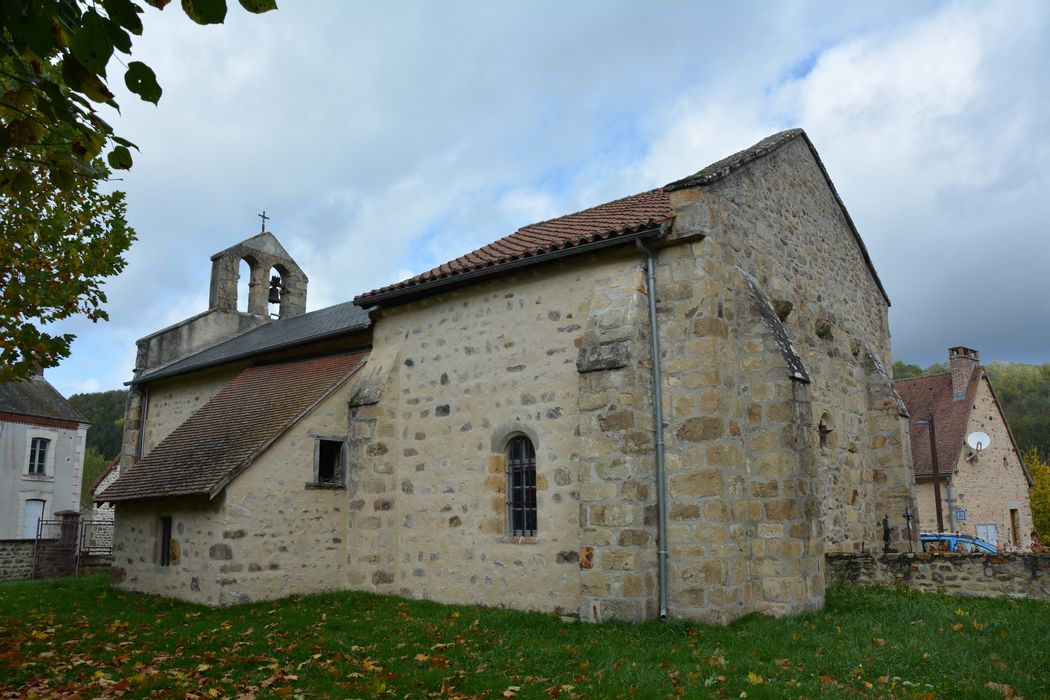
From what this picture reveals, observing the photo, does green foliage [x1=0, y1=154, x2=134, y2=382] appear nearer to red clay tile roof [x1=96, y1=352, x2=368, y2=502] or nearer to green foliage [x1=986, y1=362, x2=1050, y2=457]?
red clay tile roof [x1=96, y1=352, x2=368, y2=502]

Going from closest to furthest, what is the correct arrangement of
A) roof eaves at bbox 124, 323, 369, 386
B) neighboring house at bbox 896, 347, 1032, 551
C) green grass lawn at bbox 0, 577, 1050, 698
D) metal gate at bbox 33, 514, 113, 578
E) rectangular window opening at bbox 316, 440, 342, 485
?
green grass lawn at bbox 0, 577, 1050, 698 < rectangular window opening at bbox 316, 440, 342, 485 < roof eaves at bbox 124, 323, 369, 386 < metal gate at bbox 33, 514, 113, 578 < neighboring house at bbox 896, 347, 1032, 551

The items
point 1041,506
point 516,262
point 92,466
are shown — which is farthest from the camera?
point 92,466

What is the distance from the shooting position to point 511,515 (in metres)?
11.1

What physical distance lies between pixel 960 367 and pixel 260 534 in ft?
78.6

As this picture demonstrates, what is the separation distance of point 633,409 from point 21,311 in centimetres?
662

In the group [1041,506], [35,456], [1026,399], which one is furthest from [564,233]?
[1026,399]

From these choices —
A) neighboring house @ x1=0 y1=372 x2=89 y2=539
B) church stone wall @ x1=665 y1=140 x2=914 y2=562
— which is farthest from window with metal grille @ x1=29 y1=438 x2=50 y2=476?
church stone wall @ x1=665 y1=140 x2=914 y2=562

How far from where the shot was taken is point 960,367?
26.5 m

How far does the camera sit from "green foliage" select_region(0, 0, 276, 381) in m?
3.13

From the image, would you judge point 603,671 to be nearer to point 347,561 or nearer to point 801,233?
point 347,561

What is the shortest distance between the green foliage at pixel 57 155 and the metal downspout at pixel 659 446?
6.31 metres

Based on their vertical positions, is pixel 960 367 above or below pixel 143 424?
above

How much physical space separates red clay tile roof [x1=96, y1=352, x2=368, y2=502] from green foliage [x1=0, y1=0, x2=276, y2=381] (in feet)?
13.2

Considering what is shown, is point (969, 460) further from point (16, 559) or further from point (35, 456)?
point (35, 456)
